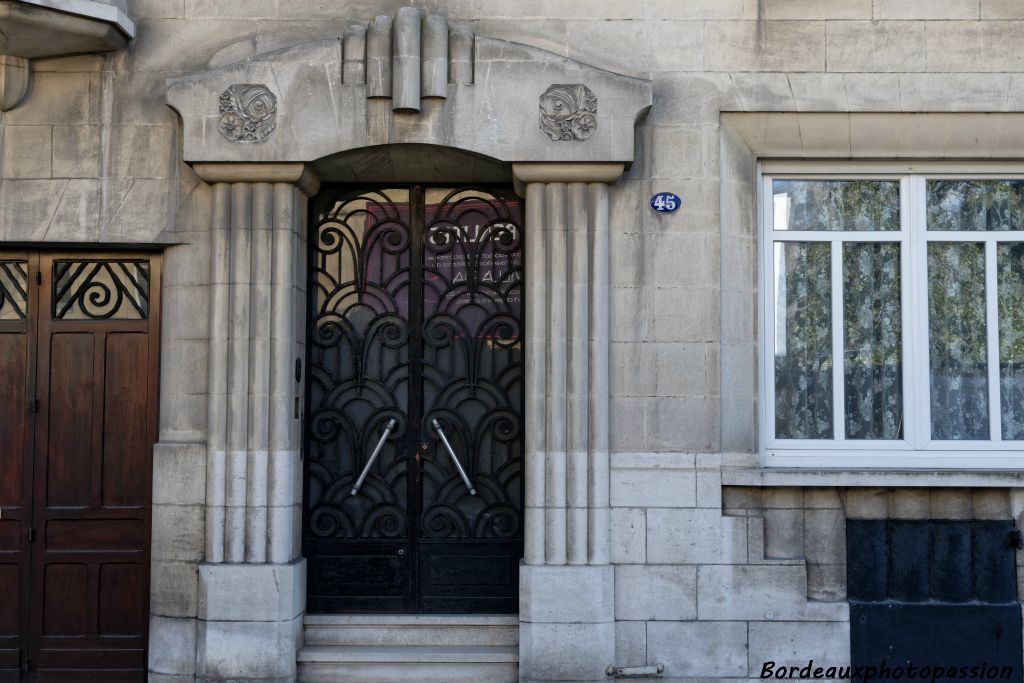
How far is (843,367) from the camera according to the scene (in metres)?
8.81

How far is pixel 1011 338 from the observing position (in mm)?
8852

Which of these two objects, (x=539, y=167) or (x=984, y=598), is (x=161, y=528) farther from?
(x=984, y=598)

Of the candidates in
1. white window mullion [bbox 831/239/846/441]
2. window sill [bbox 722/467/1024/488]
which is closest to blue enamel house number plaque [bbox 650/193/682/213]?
white window mullion [bbox 831/239/846/441]

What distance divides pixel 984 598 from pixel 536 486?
347cm

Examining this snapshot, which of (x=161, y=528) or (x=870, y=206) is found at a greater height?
(x=870, y=206)

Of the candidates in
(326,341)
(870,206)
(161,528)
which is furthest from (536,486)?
(870,206)

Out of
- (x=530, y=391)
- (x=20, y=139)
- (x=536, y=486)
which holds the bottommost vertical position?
(x=536, y=486)

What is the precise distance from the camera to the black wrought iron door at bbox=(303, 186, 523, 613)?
892 cm

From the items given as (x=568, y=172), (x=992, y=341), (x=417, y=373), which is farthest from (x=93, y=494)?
(x=992, y=341)

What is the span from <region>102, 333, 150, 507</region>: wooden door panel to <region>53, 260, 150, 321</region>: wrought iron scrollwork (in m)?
0.37

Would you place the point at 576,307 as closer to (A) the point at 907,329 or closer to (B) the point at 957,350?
(A) the point at 907,329

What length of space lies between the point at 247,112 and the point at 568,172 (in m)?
2.44

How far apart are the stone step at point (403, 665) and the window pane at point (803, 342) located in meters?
2.78

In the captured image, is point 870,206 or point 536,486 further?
point 870,206
